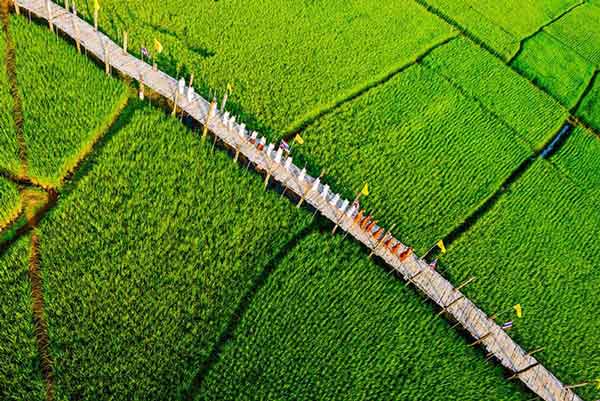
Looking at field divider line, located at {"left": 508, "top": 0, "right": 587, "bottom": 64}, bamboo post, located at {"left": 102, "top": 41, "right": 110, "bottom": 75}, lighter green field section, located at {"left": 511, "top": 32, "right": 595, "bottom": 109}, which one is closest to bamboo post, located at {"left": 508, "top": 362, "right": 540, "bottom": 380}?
lighter green field section, located at {"left": 511, "top": 32, "right": 595, "bottom": 109}

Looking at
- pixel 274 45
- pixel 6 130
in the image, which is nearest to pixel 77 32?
pixel 6 130

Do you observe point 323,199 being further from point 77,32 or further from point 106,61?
point 77,32

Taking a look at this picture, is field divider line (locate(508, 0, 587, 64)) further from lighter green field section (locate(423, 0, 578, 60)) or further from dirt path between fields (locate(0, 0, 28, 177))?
dirt path between fields (locate(0, 0, 28, 177))

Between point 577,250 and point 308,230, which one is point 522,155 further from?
point 308,230

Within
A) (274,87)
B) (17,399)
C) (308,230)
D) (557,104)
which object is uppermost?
(557,104)

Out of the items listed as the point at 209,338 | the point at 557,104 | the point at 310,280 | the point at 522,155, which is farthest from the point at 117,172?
the point at 557,104

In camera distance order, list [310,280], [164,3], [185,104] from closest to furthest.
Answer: [310,280] < [185,104] < [164,3]
